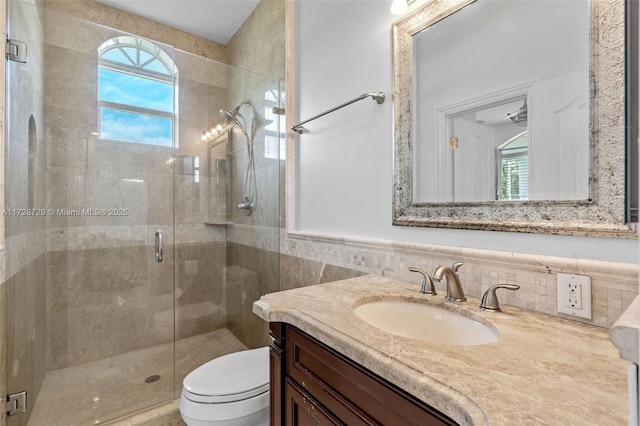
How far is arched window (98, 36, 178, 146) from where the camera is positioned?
202 centimetres

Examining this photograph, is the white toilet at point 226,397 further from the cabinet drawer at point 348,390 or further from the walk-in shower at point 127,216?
the walk-in shower at point 127,216

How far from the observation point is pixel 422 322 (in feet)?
3.18

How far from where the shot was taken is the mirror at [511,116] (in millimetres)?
742

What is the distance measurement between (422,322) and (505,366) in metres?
0.43

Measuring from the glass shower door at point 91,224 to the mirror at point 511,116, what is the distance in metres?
1.80

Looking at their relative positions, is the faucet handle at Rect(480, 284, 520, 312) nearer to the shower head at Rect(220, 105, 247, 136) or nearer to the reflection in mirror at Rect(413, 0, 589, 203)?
the reflection in mirror at Rect(413, 0, 589, 203)

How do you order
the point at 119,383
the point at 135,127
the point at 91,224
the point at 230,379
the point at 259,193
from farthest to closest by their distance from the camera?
the point at 259,193, the point at 135,127, the point at 91,224, the point at 119,383, the point at 230,379

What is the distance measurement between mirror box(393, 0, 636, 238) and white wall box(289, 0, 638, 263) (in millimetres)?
63

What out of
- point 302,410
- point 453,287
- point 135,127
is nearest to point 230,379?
point 302,410

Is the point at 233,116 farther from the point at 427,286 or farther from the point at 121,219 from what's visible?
the point at 427,286

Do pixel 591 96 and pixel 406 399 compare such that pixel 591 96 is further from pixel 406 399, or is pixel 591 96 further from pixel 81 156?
pixel 81 156

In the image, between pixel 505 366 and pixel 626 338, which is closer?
pixel 626 338

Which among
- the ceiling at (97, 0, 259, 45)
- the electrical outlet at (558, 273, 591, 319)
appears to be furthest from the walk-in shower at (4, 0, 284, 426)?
the electrical outlet at (558, 273, 591, 319)

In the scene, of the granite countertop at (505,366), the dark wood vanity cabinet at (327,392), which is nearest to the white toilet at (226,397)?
the dark wood vanity cabinet at (327,392)
